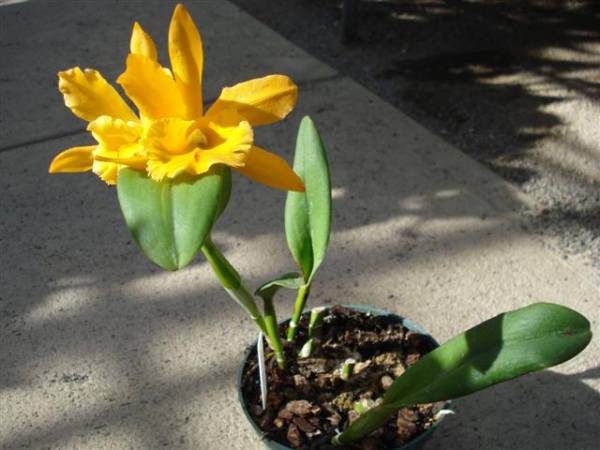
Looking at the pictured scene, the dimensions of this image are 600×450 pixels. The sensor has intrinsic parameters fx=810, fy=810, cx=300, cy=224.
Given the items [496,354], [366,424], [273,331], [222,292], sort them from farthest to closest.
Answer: [222,292], [273,331], [366,424], [496,354]

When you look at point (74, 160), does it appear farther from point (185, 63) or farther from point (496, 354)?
point (496, 354)

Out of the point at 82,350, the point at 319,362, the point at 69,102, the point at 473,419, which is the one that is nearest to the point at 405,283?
the point at 473,419

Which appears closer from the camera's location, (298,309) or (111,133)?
(111,133)

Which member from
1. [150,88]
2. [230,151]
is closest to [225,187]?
[230,151]

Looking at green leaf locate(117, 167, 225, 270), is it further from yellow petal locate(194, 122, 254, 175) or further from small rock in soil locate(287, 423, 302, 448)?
small rock in soil locate(287, 423, 302, 448)

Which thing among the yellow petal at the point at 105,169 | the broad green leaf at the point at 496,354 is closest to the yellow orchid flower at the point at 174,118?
the yellow petal at the point at 105,169

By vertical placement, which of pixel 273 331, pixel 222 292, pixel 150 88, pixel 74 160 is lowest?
pixel 222 292

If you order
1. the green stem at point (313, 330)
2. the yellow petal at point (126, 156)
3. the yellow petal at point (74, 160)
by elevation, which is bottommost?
the green stem at point (313, 330)

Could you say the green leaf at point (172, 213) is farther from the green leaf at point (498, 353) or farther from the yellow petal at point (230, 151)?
the green leaf at point (498, 353)
